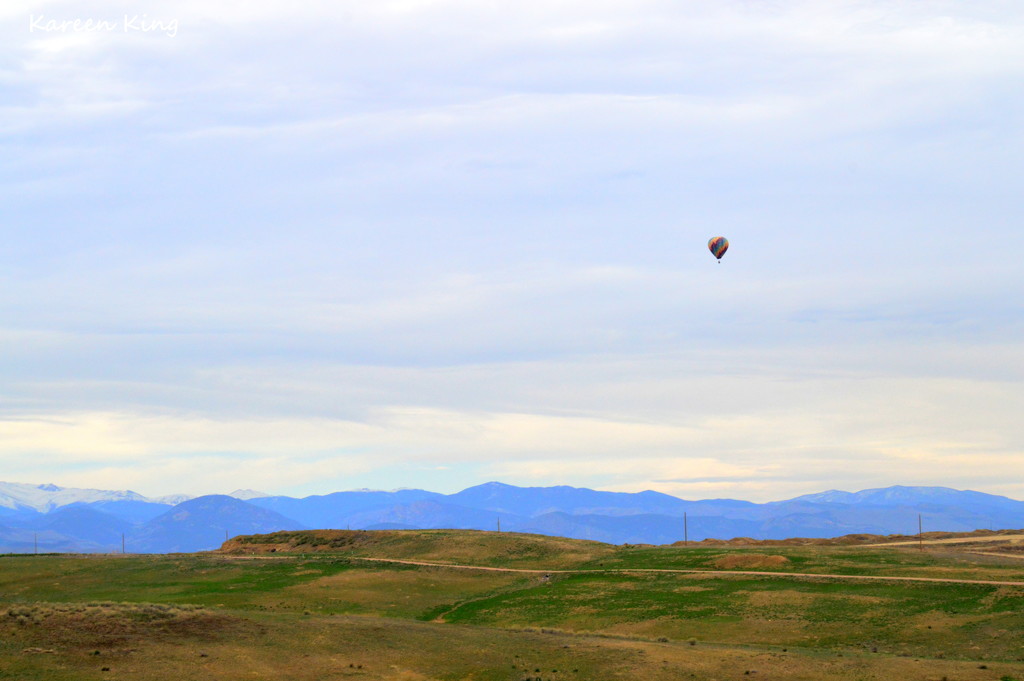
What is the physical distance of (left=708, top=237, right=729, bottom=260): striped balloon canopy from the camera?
458ft

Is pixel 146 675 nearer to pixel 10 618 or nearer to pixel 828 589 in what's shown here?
pixel 10 618

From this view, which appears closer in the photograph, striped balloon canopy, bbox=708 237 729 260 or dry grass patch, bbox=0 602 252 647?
dry grass patch, bbox=0 602 252 647

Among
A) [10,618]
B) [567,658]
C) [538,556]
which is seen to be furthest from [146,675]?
[538,556]

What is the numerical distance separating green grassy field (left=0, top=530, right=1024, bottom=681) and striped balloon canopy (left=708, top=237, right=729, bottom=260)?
4331 centimetres

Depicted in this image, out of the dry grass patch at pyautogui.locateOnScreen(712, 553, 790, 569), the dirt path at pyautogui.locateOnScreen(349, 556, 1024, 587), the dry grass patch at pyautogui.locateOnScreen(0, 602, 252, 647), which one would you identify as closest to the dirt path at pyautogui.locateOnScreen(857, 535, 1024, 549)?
the dry grass patch at pyautogui.locateOnScreen(712, 553, 790, 569)

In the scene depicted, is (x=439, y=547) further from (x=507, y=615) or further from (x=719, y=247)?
(x=719, y=247)

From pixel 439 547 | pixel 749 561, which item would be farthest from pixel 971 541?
pixel 439 547

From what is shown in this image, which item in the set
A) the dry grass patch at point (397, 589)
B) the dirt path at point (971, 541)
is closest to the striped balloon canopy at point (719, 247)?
the dirt path at point (971, 541)

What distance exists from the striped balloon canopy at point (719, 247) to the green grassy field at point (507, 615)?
142 feet

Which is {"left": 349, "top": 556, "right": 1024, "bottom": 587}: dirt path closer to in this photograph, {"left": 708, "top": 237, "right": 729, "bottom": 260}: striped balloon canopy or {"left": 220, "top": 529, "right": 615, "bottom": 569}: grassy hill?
{"left": 220, "top": 529, "right": 615, "bottom": 569}: grassy hill

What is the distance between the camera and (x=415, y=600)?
89312 millimetres

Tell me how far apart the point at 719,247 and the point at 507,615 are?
73.3 metres

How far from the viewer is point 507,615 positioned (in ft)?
270

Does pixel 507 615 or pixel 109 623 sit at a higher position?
pixel 109 623
